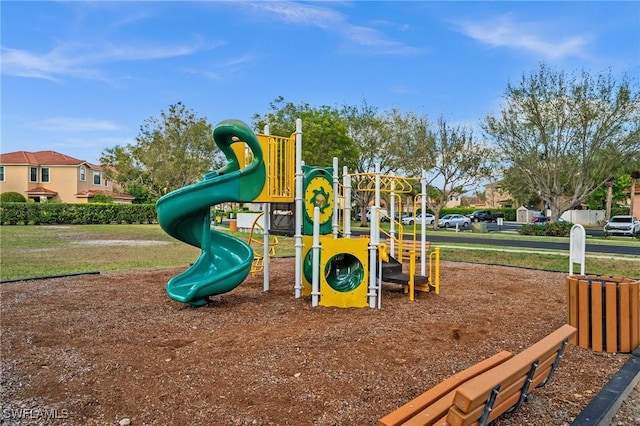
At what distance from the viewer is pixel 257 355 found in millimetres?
4926

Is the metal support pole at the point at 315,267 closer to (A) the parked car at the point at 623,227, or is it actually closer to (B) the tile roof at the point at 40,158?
(A) the parked car at the point at 623,227

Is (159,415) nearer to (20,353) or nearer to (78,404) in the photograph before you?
(78,404)

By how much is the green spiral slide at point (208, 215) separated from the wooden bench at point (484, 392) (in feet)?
15.3

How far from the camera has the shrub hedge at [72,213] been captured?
108ft

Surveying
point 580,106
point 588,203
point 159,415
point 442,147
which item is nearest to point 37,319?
point 159,415

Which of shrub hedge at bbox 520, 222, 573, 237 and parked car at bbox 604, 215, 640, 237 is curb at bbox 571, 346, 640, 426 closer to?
shrub hedge at bbox 520, 222, 573, 237

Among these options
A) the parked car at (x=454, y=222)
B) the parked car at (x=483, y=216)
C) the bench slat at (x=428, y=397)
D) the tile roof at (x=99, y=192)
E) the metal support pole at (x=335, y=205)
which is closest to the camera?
Answer: the bench slat at (x=428, y=397)

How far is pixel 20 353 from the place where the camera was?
504cm

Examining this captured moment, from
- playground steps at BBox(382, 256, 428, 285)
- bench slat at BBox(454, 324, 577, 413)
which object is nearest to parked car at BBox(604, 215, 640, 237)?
playground steps at BBox(382, 256, 428, 285)

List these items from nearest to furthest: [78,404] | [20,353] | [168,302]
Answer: [78,404] < [20,353] < [168,302]

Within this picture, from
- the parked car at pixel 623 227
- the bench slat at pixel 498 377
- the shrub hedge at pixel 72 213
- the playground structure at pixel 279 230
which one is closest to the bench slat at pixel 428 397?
the bench slat at pixel 498 377

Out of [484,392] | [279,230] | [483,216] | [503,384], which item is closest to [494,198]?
[483,216]

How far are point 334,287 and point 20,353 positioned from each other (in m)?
4.53

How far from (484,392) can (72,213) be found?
3914cm
